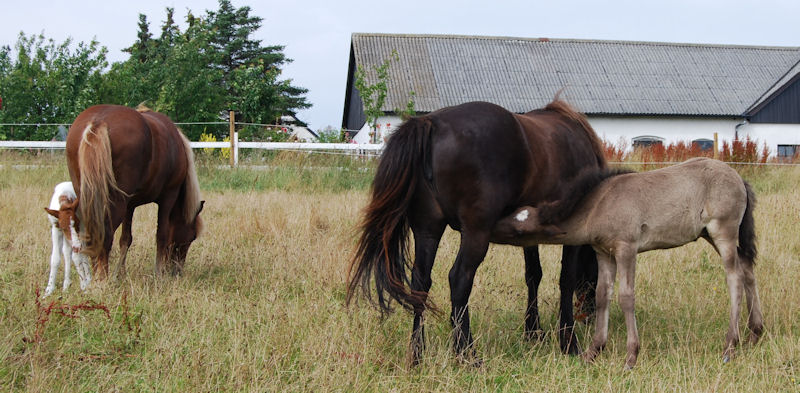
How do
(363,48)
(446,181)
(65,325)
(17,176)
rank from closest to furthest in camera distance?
(446,181)
(65,325)
(17,176)
(363,48)

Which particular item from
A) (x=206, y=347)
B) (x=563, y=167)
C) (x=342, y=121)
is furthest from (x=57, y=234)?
(x=342, y=121)

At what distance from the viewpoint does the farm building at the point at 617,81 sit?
26.3 m

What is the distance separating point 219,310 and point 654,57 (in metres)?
29.1

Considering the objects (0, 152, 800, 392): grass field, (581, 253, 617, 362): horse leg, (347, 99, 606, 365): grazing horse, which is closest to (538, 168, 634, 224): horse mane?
(347, 99, 606, 365): grazing horse

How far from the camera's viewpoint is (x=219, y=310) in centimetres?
471

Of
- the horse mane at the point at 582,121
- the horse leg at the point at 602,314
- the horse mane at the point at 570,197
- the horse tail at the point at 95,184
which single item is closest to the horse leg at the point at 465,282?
the horse mane at the point at 570,197

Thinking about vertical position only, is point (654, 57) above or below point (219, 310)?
above

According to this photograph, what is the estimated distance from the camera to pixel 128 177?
5.32 m

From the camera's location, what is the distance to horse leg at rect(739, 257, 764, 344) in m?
4.46

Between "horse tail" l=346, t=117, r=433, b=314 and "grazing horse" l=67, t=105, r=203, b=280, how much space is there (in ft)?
7.43

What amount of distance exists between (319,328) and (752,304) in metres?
2.88

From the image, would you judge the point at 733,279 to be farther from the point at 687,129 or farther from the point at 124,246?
the point at 687,129

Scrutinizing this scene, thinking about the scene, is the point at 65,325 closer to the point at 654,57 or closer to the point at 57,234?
the point at 57,234

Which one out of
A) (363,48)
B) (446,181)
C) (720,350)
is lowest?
(720,350)
